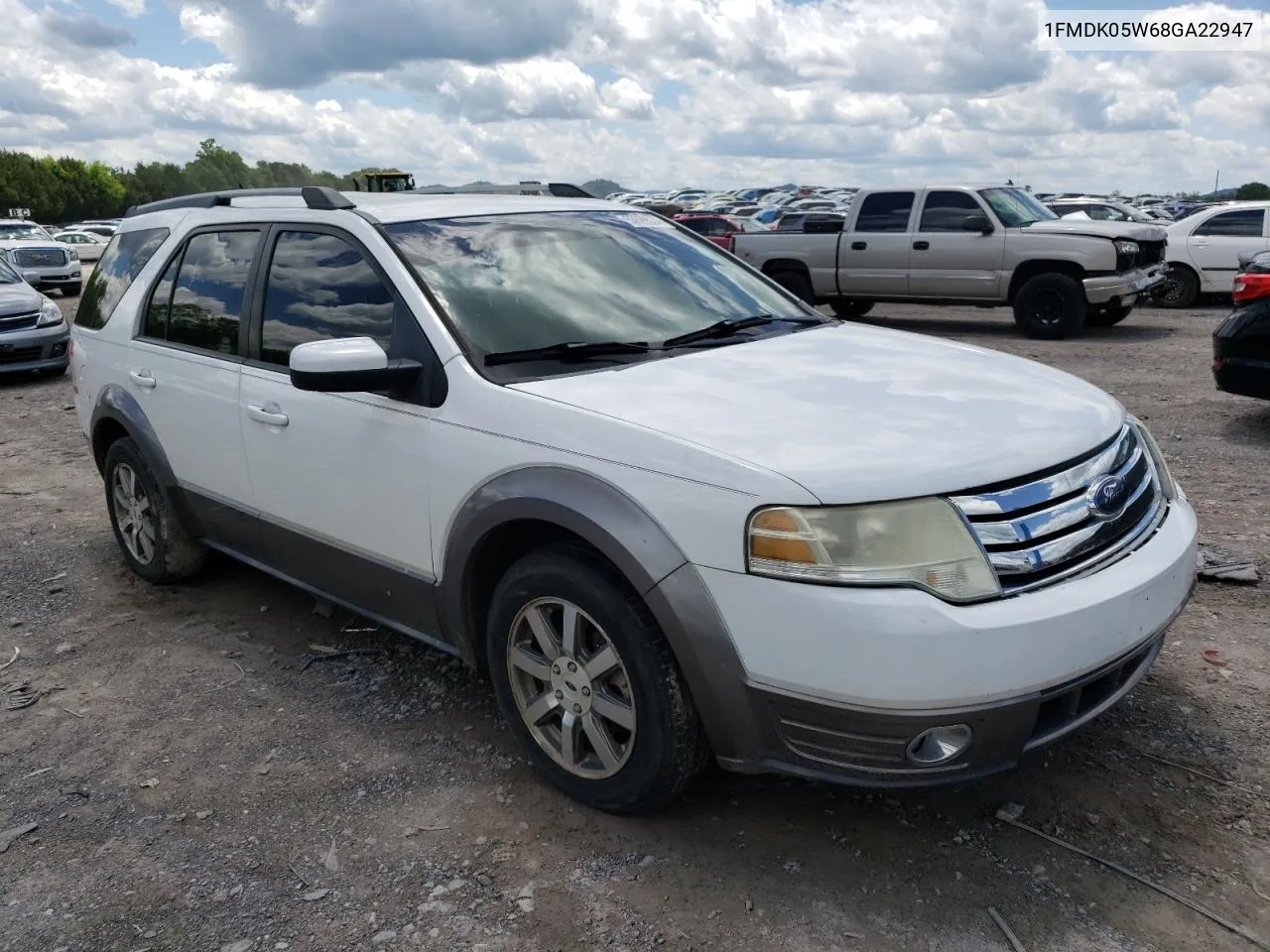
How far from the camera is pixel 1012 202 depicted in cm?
1373

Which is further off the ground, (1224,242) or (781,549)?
(781,549)

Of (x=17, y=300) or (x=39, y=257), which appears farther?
(x=39, y=257)

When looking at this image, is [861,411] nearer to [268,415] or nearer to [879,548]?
[879,548]

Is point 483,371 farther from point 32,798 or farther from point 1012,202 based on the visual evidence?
point 1012,202

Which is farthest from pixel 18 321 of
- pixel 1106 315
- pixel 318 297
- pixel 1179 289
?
pixel 1179 289

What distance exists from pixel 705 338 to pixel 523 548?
954 mm

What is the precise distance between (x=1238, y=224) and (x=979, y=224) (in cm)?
465

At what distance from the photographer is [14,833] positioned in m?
3.19

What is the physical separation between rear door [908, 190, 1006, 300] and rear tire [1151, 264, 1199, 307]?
4.07 m

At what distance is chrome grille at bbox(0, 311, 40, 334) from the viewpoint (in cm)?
1192

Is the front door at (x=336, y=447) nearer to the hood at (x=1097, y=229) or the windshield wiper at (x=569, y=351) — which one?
the windshield wiper at (x=569, y=351)

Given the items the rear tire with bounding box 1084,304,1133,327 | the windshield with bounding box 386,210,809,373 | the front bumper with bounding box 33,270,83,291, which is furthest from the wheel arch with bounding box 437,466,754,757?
the front bumper with bounding box 33,270,83,291

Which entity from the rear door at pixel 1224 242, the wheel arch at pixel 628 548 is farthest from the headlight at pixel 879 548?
the rear door at pixel 1224 242

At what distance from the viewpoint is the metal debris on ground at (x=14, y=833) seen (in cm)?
314
